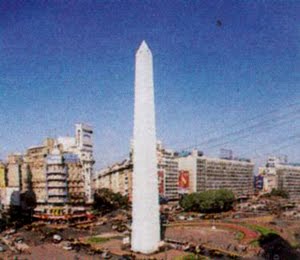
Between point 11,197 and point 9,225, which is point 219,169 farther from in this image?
point 9,225

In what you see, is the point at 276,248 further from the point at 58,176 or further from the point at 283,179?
the point at 283,179

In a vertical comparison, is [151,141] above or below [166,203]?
above

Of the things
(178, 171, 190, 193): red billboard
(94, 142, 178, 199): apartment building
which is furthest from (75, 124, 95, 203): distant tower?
(178, 171, 190, 193): red billboard

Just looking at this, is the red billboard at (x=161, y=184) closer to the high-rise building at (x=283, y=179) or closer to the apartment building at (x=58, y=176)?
the apartment building at (x=58, y=176)

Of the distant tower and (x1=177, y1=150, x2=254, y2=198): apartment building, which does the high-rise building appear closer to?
(x1=177, y1=150, x2=254, y2=198): apartment building

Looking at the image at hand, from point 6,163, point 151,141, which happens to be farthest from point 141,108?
point 6,163

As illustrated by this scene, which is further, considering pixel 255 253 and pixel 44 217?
pixel 44 217

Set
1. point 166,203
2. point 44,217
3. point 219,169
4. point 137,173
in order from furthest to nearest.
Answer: point 219,169 → point 166,203 → point 44,217 → point 137,173
